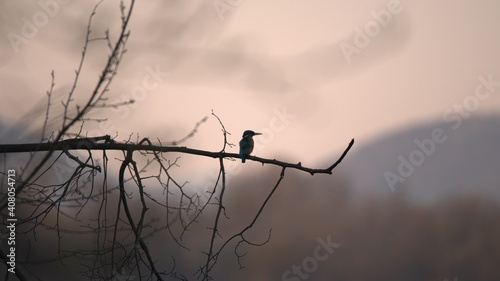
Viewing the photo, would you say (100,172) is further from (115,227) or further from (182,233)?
(182,233)

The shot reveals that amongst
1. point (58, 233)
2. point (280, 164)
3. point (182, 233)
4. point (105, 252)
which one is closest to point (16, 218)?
point (58, 233)

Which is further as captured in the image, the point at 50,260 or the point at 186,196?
the point at 186,196

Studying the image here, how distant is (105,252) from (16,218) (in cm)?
57

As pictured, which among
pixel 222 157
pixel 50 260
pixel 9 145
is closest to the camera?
pixel 50 260

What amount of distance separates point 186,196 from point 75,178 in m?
0.72

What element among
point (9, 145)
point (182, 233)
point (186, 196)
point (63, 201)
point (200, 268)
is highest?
point (9, 145)

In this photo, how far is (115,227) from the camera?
362 centimetres

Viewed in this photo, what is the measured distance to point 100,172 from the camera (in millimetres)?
3824

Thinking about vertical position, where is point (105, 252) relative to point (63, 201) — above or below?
below

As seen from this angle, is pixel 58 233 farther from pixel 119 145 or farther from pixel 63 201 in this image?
pixel 119 145

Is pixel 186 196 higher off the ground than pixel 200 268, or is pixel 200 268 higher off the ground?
pixel 186 196

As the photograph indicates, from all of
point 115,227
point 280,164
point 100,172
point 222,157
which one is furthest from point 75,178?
point 280,164

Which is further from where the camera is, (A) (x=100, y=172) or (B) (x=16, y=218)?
(A) (x=100, y=172)

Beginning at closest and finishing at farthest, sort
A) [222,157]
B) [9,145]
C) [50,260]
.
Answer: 1. [50,260]
2. [9,145]
3. [222,157]
